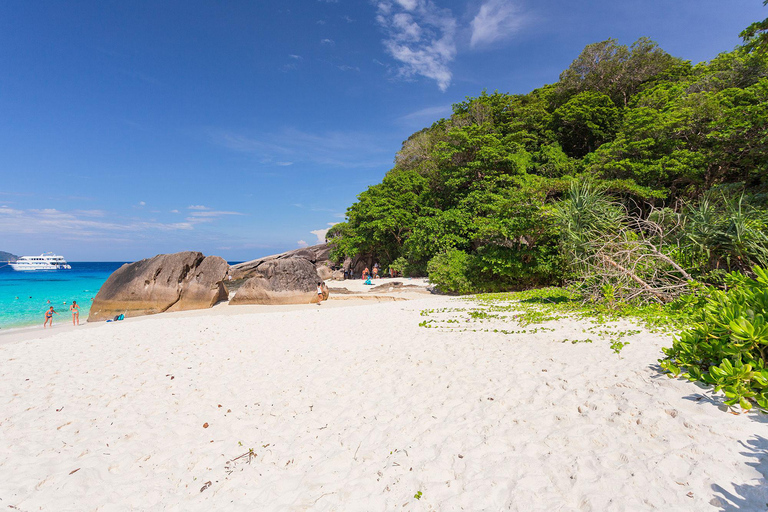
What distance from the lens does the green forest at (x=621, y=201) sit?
578 centimetres

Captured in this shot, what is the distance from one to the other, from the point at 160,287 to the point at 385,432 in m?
17.6

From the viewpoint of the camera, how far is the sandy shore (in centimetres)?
289

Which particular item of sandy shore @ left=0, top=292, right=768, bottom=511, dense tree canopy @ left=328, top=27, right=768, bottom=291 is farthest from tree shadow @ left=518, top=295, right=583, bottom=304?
sandy shore @ left=0, top=292, right=768, bottom=511

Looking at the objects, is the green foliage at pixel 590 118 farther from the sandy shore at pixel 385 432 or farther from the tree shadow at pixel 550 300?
the sandy shore at pixel 385 432

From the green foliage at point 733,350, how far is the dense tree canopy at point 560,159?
6977 millimetres

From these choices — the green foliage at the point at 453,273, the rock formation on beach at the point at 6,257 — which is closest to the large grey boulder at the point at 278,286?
the green foliage at the point at 453,273

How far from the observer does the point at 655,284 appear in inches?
342

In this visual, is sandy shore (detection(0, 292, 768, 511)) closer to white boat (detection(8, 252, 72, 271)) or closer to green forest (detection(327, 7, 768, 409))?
green forest (detection(327, 7, 768, 409))

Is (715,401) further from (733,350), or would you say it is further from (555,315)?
(555,315)

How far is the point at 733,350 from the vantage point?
345cm

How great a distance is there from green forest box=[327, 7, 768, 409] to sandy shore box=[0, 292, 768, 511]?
939 mm

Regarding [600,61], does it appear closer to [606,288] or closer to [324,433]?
[606,288]

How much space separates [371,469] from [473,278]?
49.1ft

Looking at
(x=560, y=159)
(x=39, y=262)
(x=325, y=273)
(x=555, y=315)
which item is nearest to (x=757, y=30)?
(x=555, y=315)
